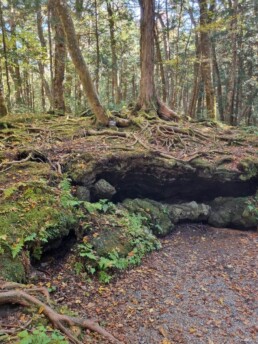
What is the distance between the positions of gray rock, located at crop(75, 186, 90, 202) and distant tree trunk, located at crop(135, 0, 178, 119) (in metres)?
5.05

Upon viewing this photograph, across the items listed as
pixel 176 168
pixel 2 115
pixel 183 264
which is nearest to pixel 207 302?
pixel 183 264

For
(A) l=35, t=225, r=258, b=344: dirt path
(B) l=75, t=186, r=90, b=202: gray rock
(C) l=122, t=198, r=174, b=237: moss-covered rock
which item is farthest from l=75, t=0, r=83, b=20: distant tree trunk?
(A) l=35, t=225, r=258, b=344: dirt path

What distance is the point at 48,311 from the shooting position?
12.7 ft

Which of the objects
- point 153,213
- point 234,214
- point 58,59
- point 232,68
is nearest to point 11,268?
point 153,213

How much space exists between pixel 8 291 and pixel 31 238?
115cm

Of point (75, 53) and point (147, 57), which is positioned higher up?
point (147, 57)

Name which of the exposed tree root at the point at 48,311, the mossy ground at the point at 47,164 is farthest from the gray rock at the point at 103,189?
the exposed tree root at the point at 48,311

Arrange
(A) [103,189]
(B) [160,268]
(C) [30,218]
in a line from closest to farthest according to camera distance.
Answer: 1. (C) [30,218]
2. (B) [160,268]
3. (A) [103,189]

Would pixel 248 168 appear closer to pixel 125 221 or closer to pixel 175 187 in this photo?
pixel 175 187

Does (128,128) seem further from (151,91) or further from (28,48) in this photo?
(28,48)

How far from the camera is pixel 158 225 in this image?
314 inches

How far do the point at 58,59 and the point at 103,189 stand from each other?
701cm

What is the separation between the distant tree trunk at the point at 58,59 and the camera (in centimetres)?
1207

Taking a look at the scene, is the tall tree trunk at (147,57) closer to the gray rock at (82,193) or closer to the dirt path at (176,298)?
the gray rock at (82,193)
